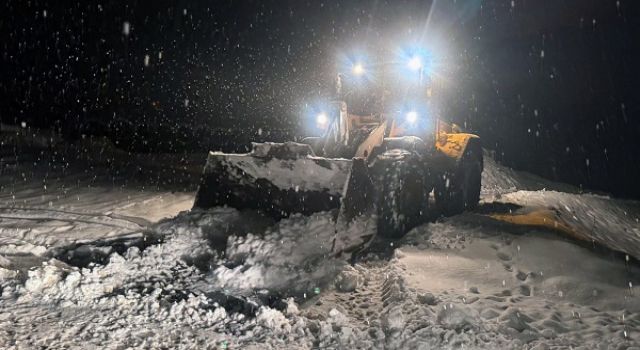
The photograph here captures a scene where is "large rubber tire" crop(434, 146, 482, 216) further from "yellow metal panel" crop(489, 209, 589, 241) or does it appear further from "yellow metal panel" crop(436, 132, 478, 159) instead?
"yellow metal panel" crop(489, 209, 589, 241)

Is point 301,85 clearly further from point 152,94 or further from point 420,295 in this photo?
point 420,295

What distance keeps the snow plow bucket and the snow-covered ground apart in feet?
0.97

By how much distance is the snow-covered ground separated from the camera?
312 cm

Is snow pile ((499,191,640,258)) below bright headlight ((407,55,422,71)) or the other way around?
below

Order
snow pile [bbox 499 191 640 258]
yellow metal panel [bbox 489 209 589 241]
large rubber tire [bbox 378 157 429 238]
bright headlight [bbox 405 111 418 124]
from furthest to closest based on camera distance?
snow pile [bbox 499 191 640 258] → bright headlight [bbox 405 111 418 124] → yellow metal panel [bbox 489 209 589 241] → large rubber tire [bbox 378 157 429 238]

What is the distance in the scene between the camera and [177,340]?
301 centimetres

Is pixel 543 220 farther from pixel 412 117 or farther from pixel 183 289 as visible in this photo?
pixel 183 289

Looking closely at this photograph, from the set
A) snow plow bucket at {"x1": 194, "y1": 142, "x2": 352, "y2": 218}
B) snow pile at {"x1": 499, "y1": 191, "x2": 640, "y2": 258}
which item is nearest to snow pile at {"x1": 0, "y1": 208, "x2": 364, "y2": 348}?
snow plow bucket at {"x1": 194, "y1": 142, "x2": 352, "y2": 218}

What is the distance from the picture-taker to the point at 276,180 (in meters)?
6.12

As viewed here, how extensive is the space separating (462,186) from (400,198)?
2893mm

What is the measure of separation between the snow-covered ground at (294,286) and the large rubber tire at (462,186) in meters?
1.00

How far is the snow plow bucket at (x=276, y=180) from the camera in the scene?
19.1 ft

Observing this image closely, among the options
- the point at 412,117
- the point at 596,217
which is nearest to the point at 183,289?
the point at 412,117

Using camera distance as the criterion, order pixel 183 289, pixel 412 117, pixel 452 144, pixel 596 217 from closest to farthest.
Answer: pixel 183 289 → pixel 412 117 → pixel 452 144 → pixel 596 217
